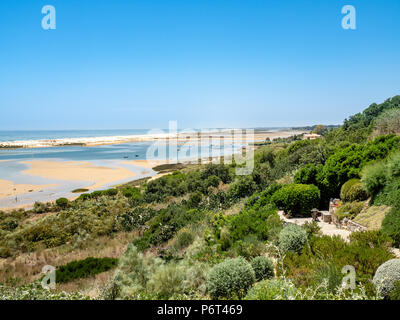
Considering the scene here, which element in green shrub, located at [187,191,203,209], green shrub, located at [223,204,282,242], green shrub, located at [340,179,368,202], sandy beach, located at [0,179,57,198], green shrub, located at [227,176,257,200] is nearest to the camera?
green shrub, located at [223,204,282,242]

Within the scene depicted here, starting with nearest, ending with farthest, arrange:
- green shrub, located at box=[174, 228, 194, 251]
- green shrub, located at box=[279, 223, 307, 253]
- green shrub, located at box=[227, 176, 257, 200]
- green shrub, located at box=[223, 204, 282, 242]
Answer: green shrub, located at box=[279, 223, 307, 253] → green shrub, located at box=[223, 204, 282, 242] → green shrub, located at box=[174, 228, 194, 251] → green shrub, located at box=[227, 176, 257, 200]

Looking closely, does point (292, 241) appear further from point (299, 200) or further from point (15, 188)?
point (15, 188)

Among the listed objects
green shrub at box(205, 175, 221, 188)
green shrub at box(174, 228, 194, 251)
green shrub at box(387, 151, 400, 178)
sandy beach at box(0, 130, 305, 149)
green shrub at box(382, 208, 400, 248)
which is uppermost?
sandy beach at box(0, 130, 305, 149)

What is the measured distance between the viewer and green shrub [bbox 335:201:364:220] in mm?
9617

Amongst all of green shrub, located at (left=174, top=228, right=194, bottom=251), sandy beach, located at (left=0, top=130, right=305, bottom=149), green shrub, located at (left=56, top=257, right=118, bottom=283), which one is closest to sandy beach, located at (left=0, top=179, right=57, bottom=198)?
green shrub, located at (left=56, top=257, right=118, bottom=283)

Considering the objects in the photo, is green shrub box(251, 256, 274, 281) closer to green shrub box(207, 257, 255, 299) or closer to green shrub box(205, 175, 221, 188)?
green shrub box(207, 257, 255, 299)

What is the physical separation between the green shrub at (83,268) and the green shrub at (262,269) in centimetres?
589

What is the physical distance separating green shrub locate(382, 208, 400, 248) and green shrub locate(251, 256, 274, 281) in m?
3.32

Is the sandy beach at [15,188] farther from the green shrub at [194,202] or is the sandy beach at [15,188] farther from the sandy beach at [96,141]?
the sandy beach at [96,141]

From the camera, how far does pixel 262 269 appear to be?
18.3 ft

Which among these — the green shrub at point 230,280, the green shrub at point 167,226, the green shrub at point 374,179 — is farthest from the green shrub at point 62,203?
the green shrub at point 374,179

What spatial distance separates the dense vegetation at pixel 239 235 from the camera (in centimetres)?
498
